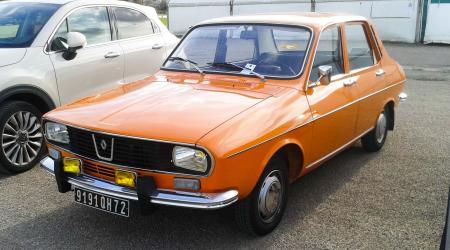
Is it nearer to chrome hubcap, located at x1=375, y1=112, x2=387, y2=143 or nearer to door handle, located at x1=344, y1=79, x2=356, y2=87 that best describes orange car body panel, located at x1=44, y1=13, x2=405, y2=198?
door handle, located at x1=344, y1=79, x2=356, y2=87

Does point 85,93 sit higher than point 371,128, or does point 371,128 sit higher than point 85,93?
point 85,93

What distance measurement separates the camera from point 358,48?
536cm

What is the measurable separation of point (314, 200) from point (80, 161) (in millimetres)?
2135

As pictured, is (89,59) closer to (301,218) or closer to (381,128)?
(301,218)

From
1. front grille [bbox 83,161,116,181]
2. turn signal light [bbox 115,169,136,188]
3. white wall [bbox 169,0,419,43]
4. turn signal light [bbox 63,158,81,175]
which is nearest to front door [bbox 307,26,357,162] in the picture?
turn signal light [bbox 115,169,136,188]

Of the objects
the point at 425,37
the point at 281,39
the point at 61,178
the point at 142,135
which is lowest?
the point at 425,37

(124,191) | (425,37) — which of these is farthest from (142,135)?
(425,37)

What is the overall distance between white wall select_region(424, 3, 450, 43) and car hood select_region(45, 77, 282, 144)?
1462 centimetres

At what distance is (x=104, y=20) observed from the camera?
20.7 feet

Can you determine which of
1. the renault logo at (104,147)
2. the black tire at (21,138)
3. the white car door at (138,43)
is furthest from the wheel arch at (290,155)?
the white car door at (138,43)

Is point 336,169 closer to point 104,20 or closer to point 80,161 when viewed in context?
point 80,161

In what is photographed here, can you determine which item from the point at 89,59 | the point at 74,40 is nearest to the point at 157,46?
the point at 89,59

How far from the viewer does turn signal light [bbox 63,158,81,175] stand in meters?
3.68

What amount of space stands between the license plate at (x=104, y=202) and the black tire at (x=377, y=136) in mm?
3363
